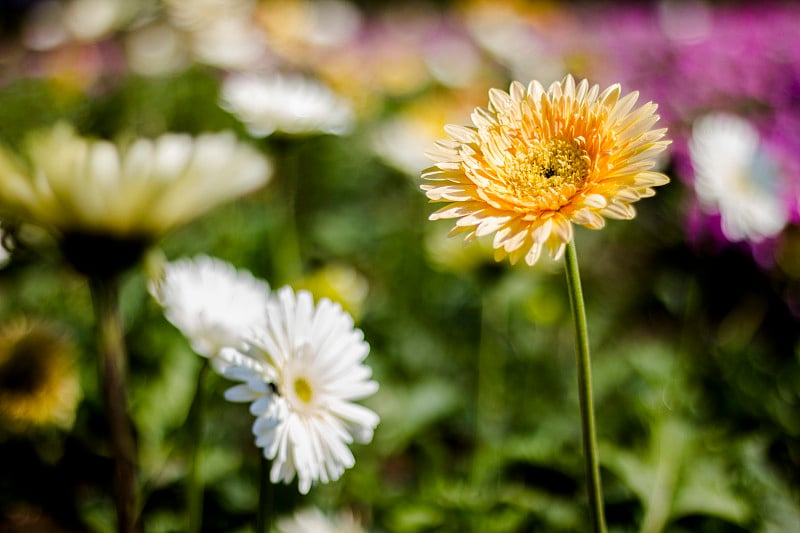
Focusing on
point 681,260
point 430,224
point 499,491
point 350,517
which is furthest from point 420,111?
point 350,517

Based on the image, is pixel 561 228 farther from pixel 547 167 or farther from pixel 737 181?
pixel 737 181

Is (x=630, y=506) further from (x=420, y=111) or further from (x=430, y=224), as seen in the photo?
(x=420, y=111)

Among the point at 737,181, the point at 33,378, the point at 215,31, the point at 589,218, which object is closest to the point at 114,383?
the point at 33,378

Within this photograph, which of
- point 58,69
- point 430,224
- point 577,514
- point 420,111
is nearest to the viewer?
point 577,514

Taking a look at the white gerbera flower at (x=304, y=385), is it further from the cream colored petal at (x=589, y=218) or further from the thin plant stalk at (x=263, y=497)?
the cream colored petal at (x=589, y=218)

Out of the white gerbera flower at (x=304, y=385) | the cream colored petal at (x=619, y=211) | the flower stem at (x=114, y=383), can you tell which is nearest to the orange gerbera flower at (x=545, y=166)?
the cream colored petal at (x=619, y=211)

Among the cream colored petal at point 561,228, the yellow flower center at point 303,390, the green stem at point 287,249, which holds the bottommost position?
Result: the green stem at point 287,249

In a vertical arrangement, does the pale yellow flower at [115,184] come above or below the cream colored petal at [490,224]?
below

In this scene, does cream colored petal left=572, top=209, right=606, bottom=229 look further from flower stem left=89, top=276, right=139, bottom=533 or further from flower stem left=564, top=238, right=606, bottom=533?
flower stem left=89, top=276, right=139, bottom=533

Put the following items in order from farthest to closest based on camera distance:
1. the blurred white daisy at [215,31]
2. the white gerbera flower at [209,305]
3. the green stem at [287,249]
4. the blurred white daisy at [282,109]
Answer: the blurred white daisy at [215,31] → the green stem at [287,249] → the blurred white daisy at [282,109] → the white gerbera flower at [209,305]
